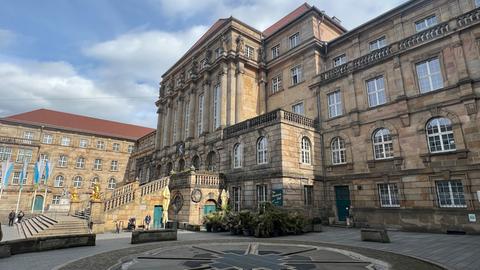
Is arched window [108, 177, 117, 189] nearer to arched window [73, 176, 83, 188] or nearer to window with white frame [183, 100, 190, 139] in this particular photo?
arched window [73, 176, 83, 188]

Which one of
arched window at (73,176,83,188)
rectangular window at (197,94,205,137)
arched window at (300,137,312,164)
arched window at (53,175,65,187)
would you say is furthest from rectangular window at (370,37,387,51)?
arched window at (53,175,65,187)

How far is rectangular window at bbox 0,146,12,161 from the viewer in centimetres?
4231

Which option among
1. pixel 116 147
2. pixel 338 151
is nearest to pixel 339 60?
pixel 338 151

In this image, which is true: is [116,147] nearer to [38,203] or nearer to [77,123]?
[77,123]

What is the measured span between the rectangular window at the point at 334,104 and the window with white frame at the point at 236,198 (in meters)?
10.1

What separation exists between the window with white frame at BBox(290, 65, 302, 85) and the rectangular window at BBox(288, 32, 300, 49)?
242cm

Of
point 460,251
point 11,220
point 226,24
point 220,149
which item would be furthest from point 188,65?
point 460,251

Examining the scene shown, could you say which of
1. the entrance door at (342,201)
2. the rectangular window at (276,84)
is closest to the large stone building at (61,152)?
the rectangular window at (276,84)

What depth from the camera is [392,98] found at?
19.4m

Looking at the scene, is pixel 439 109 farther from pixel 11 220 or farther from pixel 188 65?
pixel 11 220

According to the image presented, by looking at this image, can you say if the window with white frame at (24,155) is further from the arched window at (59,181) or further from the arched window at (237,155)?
the arched window at (237,155)

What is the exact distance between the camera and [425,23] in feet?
66.7

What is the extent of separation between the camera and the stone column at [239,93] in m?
27.7

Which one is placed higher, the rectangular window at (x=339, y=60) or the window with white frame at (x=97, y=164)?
the rectangular window at (x=339, y=60)
